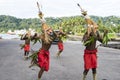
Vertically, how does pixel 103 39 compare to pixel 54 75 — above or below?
above

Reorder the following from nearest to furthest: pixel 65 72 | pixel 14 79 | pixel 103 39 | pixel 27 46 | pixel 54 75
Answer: pixel 103 39 → pixel 14 79 → pixel 54 75 → pixel 65 72 → pixel 27 46

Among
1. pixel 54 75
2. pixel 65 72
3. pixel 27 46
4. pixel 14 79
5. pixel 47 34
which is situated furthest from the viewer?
pixel 27 46

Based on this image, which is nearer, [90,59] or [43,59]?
[43,59]

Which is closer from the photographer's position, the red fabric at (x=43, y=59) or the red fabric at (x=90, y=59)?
the red fabric at (x=43, y=59)

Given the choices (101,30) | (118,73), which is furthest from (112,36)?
(118,73)

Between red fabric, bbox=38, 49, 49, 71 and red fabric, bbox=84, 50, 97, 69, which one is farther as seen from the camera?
red fabric, bbox=84, 50, 97, 69

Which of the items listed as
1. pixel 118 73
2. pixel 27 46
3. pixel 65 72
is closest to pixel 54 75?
pixel 65 72

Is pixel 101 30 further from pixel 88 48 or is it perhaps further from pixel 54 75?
pixel 54 75

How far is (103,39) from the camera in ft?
38.2

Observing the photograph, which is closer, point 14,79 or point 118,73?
point 14,79

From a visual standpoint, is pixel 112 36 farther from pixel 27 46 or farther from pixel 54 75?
pixel 27 46

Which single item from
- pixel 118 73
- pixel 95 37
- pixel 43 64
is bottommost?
pixel 118 73

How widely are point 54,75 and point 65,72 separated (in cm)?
103

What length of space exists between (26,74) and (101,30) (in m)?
3.64
